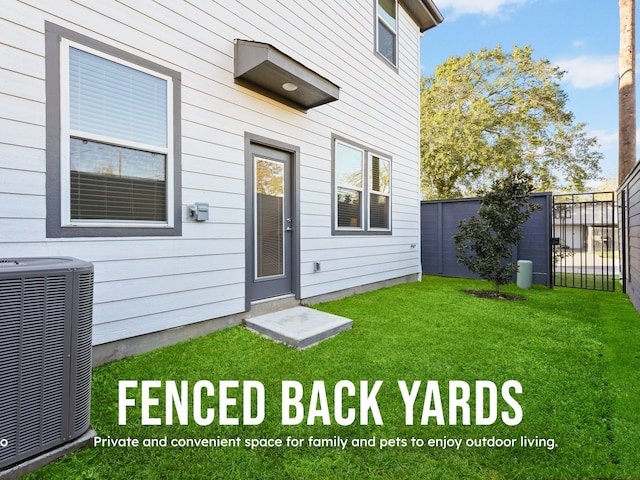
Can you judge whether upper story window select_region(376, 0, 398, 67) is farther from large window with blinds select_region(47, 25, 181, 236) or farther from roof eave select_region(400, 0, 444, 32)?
large window with blinds select_region(47, 25, 181, 236)

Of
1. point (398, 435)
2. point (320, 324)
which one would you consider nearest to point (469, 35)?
point (320, 324)

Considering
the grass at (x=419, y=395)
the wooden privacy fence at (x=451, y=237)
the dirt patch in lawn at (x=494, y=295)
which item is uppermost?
the wooden privacy fence at (x=451, y=237)

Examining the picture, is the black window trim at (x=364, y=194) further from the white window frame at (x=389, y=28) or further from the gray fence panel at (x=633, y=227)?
the gray fence panel at (x=633, y=227)

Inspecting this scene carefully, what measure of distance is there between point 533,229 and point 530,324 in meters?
3.57

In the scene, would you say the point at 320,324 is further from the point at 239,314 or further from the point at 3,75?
the point at 3,75

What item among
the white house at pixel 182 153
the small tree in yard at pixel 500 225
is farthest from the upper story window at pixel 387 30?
the small tree in yard at pixel 500 225

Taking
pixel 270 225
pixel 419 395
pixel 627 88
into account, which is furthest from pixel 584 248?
pixel 419 395

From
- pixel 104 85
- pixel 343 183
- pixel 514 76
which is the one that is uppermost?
pixel 514 76

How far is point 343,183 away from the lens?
5.27 meters

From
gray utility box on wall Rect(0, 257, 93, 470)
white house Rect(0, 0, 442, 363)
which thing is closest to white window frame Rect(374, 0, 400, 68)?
white house Rect(0, 0, 442, 363)

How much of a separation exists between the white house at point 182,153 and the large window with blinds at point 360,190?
1.9 inches

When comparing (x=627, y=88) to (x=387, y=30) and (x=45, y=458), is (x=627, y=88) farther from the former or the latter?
(x=45, y=458)

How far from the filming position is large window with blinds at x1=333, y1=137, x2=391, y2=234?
5.17 m

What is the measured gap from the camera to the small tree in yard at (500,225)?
5426mm
